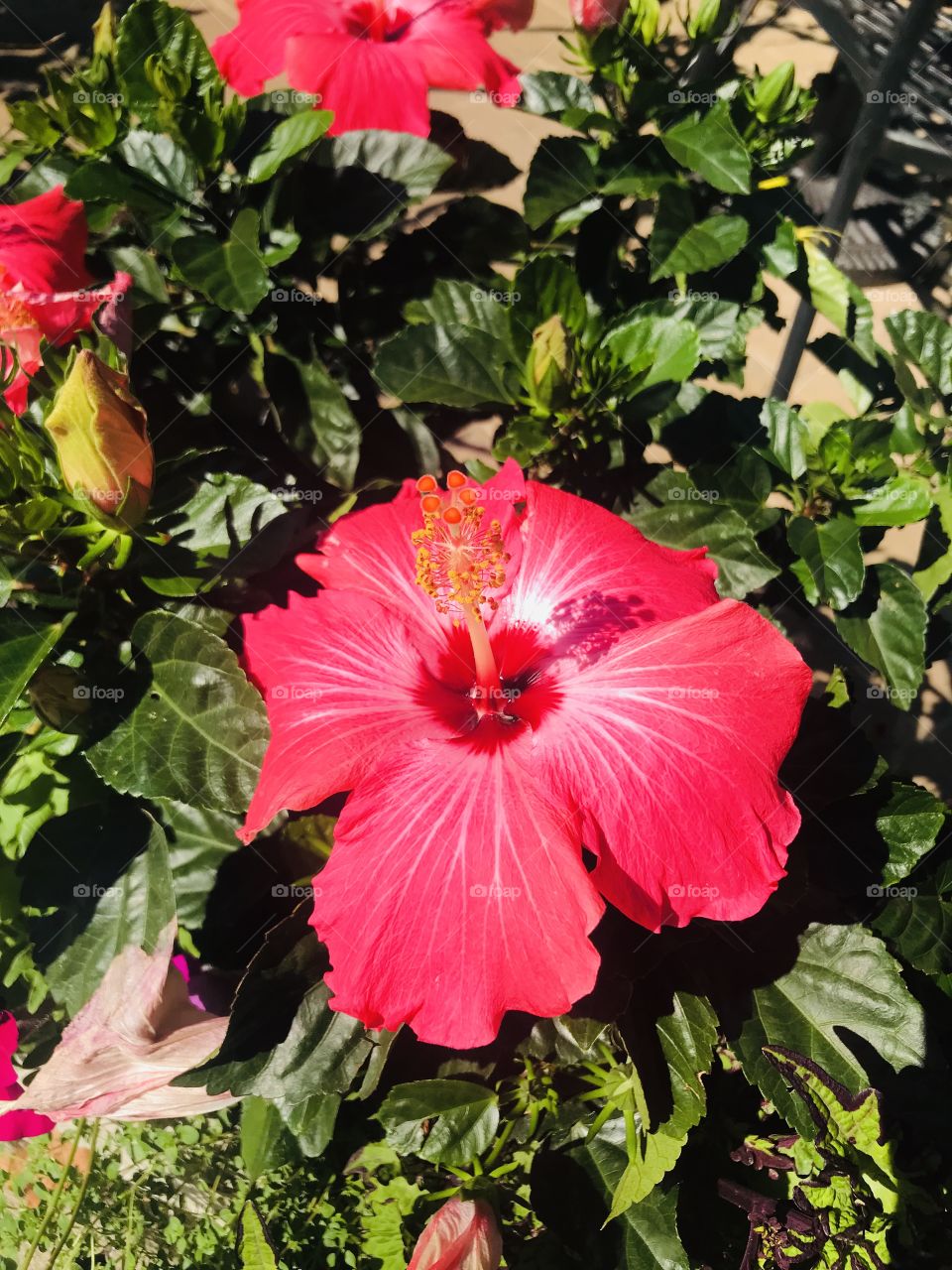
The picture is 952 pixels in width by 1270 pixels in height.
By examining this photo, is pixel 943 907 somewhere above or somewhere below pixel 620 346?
below

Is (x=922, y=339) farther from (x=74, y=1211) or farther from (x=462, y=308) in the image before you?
(x=74, y=1211)

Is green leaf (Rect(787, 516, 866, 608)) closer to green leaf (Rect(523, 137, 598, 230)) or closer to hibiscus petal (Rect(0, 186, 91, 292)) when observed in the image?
green leaf (Rect(523, 137, 598, 230))

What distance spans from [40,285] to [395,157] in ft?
1.84

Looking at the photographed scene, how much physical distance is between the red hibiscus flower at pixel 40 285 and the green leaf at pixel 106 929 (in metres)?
0.59

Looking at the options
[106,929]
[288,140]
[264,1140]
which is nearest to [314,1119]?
[264,1140]

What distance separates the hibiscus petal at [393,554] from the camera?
3.97 ft

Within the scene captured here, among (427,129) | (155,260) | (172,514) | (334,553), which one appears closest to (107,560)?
(172,514)

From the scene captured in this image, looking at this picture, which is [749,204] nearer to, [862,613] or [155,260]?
[862,613]

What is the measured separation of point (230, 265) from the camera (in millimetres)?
1328

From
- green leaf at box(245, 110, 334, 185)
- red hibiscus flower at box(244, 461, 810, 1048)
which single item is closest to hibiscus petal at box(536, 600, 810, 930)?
red hibiscus flower at box(244, 461, 810, 1048)

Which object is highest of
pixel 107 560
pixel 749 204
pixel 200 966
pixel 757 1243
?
pixel 749 204

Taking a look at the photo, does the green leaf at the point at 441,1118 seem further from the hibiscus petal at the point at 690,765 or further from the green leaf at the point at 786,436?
the green leaf at the point at 786,436

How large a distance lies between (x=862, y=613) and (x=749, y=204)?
71 cm

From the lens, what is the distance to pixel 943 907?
139 cm
